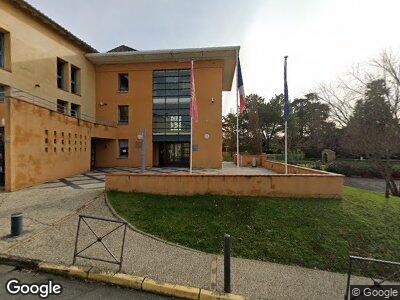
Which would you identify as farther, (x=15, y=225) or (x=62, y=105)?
(x=62, y=105)

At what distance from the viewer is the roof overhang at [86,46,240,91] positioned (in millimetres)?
19406

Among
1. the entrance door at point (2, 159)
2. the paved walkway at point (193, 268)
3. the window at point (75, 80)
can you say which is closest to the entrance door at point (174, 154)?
the window at point (75, 80)

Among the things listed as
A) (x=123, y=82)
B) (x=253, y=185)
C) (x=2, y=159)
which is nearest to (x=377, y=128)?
(x=253, y=185)

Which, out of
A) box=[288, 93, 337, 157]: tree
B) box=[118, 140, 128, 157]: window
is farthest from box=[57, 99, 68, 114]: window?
box=[288, 93, 337, 157]: tree

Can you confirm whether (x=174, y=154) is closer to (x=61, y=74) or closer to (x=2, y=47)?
(x=61, y=74)

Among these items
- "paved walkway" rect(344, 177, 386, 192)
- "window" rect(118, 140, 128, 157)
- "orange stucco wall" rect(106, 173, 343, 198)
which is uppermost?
"window" rect(118, 140, 128, 157)

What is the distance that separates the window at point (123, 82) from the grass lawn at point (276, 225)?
48.4ft

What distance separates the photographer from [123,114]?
2244 centimetres

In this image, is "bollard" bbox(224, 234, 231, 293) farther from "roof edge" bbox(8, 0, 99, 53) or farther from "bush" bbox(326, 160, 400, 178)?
"bush" bbox(326, 160, 400, 178)

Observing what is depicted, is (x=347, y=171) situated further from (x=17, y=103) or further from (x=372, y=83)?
(x=17, y=103)

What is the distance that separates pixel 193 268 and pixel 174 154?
1915cm

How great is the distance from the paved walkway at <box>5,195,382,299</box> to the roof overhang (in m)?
16.3

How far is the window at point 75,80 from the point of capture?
Answer: 2012 centimetres

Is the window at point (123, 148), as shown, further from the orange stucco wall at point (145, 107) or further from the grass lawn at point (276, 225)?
the grass lawn at point (276, 225)
